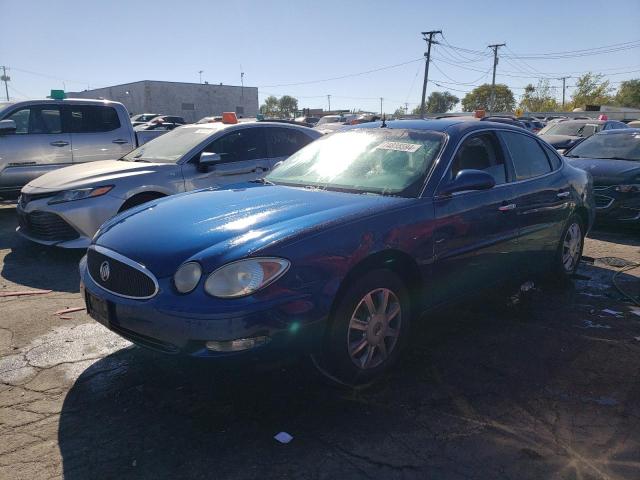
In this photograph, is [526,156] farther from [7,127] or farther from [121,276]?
[7,127]

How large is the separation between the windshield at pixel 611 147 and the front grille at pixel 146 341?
8093mm

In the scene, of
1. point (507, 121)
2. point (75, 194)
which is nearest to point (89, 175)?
point (75, 194)

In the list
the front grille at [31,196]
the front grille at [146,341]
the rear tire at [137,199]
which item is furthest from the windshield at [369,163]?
the front grille at [31,196]

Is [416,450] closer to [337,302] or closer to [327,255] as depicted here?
[337,302]

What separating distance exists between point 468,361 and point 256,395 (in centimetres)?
151

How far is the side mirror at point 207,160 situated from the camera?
6.04 metres

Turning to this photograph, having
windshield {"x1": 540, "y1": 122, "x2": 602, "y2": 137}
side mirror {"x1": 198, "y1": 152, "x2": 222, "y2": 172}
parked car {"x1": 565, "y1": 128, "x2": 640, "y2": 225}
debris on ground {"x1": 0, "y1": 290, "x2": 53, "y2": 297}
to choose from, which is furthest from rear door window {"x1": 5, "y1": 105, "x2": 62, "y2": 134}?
windshield {"x1": 540, "y1": 122, "x2": 602, "y2": 137}

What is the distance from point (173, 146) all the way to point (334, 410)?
4.74 m

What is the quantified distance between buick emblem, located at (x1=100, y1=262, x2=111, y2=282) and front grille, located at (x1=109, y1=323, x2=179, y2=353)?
0.94ft

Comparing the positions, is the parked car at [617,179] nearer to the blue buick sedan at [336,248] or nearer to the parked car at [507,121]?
the parked car at [507,121]

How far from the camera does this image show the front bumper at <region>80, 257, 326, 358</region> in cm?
255

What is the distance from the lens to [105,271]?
10.0ft

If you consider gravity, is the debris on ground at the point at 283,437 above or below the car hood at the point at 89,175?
below

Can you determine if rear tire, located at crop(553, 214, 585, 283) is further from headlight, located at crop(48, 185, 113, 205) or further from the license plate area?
headlight, located at crop(48, 185, 113, 205)
